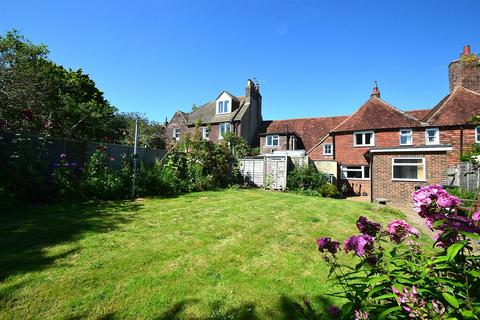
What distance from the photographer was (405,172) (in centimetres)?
1619

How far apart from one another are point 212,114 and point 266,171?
17.1 metres

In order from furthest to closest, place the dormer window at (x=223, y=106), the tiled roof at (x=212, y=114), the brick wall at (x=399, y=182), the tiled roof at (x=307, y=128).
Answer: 1. the dormer window at (x=223, y=106)
2. the tiled roof at (x=212, y=114)
3. the tiled roof at (x=307, y=128)
4. the brick wall at (x=399, y=182)

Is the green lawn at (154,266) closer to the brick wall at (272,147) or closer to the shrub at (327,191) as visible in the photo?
the shrub at (327,191)

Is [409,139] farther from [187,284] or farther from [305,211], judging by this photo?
[187,284]

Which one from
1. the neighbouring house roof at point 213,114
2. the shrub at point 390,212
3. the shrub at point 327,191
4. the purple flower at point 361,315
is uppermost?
the neighbouring house roof at point 213,114

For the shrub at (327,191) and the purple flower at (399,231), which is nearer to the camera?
the purple flower at (399,231)

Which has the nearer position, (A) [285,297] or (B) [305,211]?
(A) [285,297]

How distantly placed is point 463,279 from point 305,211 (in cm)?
770

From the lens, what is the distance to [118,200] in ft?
29.9

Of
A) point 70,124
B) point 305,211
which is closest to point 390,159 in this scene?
point 305,211

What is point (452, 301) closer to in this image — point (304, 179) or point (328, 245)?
point (328, 245)

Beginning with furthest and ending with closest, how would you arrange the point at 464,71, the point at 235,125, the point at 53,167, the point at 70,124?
1. the point at 235,125
2. the point at 464,71
3. the point at 70,124
4. the point at 53,167

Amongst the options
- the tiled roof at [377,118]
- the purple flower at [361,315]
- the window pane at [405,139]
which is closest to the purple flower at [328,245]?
the purple flower at [361,315]

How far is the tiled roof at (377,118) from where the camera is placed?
883 inches
